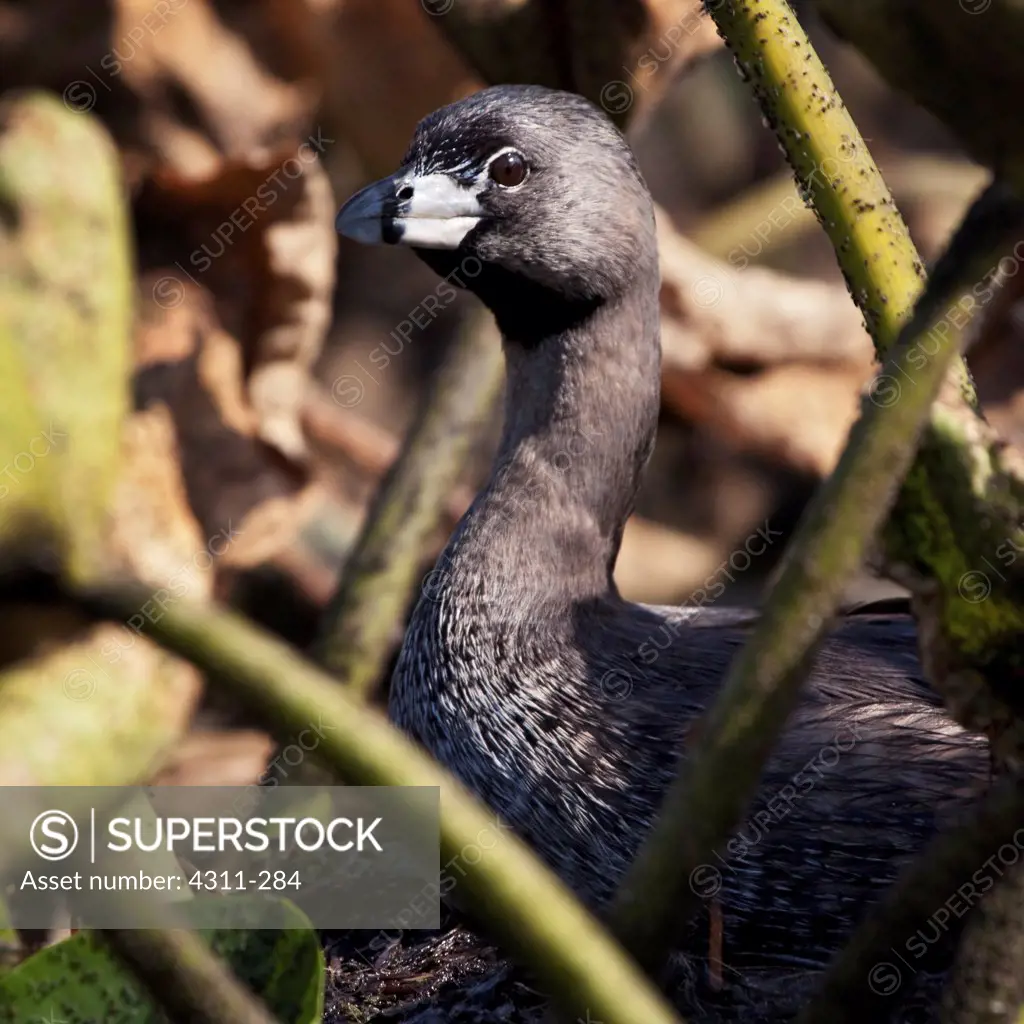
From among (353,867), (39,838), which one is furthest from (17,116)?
(39,838)

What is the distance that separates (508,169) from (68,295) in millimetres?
1013

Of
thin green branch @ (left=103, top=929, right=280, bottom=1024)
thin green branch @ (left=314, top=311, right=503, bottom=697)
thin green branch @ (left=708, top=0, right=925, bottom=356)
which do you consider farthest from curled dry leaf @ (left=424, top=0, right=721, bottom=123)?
thin green branch @ (left=103, top=929, right=280, bottom=1024)

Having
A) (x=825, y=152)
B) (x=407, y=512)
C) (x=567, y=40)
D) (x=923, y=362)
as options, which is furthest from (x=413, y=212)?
(x=923, y=362)

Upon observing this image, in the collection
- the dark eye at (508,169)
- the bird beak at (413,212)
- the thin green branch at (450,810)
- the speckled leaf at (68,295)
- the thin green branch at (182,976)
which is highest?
the dark eye at (508,169)

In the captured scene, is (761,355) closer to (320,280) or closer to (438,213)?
(320,280)

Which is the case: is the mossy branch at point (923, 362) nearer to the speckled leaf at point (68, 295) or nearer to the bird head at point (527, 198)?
the speckled leaf at point (68, 295)

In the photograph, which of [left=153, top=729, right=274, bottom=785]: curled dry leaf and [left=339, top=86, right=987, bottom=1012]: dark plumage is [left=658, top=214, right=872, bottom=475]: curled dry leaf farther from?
[left=339, top=86, right=987, bottom=1012]: dark plumage

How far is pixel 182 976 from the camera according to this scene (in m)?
1.41

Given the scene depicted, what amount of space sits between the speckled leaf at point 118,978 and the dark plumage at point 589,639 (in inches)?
40.4

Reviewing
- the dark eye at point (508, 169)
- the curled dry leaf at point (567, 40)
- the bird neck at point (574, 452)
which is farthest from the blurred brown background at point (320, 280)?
the bird neck at point (574, 452)

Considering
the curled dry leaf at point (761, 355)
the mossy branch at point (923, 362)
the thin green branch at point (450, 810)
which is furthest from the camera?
the curled dry leaf at point (761, 355)

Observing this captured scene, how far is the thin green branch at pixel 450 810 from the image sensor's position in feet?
4.51

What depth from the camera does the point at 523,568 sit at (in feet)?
10.6

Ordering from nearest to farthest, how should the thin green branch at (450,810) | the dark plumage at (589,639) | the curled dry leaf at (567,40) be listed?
the thin green branch at (450,810) < the dark plumage at (589,639) < the curled dry leaf at (567,40)
